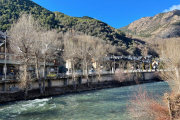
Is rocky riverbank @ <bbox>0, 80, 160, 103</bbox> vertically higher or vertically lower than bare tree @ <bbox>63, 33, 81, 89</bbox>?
lower

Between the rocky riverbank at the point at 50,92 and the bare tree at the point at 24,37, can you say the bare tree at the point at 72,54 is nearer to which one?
the rocky riverbank at the point at 50,92

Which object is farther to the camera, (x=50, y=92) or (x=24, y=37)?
(x=50, y=92)

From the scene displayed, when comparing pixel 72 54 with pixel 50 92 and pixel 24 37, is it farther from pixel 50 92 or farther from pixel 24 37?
pixel 24 37

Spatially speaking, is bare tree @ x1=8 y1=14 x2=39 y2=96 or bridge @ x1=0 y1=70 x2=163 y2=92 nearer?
bare tree @ x1=8 y1=14 x2=39 y2=96

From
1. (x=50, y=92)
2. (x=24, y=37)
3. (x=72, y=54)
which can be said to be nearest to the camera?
(x=24, y=37)

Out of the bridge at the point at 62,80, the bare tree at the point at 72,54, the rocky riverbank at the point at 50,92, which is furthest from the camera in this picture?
the bare tree at the point at 72,54

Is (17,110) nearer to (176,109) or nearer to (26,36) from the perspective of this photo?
(26,36)

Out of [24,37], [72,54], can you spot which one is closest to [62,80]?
[72,54]

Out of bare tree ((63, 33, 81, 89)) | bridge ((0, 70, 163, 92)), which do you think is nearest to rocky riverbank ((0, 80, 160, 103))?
bridge ((0, 70, 163, 92))

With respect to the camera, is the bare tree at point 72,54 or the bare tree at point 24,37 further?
the bare tree at point 72,54

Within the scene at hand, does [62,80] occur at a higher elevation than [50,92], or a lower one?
higher

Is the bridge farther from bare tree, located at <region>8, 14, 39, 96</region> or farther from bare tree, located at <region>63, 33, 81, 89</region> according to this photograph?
bare tree, located at <region>63, 33, 81, 89</region>

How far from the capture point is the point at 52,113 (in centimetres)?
1773

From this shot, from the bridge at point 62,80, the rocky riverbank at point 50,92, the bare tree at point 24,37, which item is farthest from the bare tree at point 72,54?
the bare tree at point 24,37
